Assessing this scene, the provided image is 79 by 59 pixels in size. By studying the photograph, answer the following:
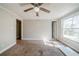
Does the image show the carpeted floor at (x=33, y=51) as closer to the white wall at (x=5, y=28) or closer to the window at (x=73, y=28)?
the white wall at (x=5, y=28)

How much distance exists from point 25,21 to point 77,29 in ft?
17.0

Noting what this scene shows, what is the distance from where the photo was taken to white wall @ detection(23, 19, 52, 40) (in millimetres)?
8312

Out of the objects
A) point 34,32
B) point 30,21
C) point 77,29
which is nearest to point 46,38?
point 34,32

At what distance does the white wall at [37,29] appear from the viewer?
8.31 meters

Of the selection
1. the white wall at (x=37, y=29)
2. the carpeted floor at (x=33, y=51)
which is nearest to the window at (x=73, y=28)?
the carpeted floor at (x=33, y=51)

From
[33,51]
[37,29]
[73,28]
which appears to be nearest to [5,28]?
[33,51]

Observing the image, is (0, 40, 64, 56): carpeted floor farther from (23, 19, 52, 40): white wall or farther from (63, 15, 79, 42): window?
(23, 19, 52, 40): white wall

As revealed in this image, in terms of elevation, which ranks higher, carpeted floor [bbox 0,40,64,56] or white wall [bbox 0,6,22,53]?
white wall [bbox 0,6,22,53]

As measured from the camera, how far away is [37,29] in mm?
8344

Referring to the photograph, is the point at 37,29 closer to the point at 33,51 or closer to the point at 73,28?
the point at 73,28

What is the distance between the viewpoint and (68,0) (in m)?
0.89

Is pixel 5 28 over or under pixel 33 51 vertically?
over

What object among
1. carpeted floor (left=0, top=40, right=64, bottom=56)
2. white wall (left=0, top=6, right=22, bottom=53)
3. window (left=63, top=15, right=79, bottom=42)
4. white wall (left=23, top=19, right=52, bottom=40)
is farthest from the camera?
white wall (left=23, top=19, right=52, bottom=40)

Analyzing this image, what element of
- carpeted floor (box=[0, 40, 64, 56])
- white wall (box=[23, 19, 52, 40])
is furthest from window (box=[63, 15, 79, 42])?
white wall (box=[23, 19, 52, 40])
